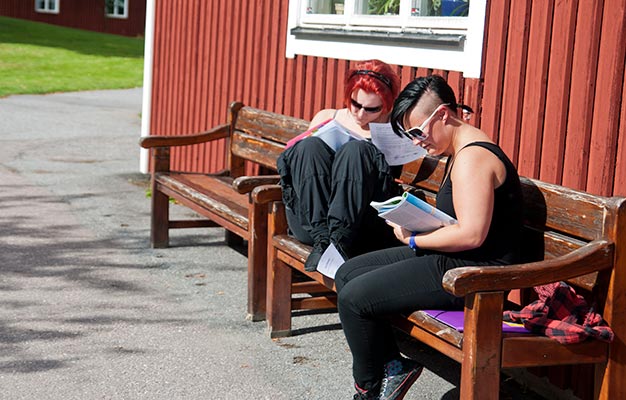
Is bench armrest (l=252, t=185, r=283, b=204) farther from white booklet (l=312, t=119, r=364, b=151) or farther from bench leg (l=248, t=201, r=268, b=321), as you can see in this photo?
white booklet (l=312, t=119, r=364, b=151)

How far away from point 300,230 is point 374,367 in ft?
4.07

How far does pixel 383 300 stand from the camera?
430 centimetres

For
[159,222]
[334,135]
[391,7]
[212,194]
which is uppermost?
[391,7]

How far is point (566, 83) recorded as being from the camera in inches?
195

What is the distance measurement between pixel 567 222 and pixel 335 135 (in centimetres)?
153

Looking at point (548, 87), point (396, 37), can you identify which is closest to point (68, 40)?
point (396, 37)

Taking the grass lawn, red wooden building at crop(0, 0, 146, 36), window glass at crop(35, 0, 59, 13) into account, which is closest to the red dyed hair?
the grass lawn

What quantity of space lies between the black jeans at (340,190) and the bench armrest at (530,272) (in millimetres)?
1185

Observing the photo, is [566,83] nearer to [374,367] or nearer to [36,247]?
[374,367]

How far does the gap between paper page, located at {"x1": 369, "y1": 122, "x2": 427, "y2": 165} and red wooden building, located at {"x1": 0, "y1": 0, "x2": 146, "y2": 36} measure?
39.3 m

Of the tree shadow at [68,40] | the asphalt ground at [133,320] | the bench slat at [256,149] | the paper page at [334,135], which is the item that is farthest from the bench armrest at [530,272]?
the tree shadow at [68,40]

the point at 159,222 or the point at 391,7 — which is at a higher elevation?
the point at 391,7

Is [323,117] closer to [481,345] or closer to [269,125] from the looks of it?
[269,125]

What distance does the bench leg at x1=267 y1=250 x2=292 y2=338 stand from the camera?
19.0 feet
